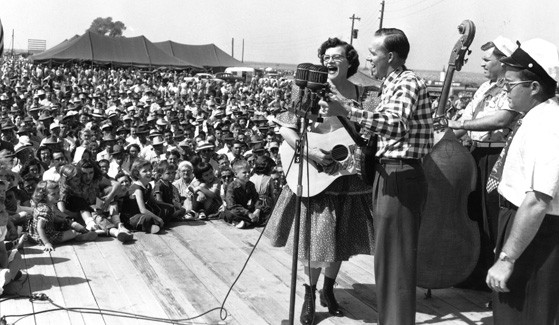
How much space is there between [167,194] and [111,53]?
1357 inches

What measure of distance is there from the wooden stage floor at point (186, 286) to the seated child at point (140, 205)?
0.28 m

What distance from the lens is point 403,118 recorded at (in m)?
2.77

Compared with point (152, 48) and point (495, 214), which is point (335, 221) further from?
point (152, 48)

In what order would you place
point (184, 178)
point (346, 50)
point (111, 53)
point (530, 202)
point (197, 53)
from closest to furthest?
point (530, 202)
point (346, 50)
point (184, 178)
point (111, 53)
point (197, 53)

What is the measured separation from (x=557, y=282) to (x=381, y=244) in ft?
2.96

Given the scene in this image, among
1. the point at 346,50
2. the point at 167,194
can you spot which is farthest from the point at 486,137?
the point at 167,194

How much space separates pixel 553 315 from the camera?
2250 millimetres

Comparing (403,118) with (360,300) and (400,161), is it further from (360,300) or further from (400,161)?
(360,300)

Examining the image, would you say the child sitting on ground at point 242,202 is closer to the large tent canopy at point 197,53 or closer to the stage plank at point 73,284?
the stage plank at point 73,284

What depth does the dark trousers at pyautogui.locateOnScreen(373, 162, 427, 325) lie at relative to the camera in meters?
2.92

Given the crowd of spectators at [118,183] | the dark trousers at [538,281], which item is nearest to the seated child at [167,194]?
the crowd of spectators at [118,183]

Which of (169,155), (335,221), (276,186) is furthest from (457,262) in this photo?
(169,155)

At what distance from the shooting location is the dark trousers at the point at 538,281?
2.20 m

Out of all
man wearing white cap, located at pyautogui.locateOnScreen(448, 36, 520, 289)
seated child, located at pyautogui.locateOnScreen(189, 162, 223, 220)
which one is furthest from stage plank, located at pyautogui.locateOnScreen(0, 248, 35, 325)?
man wearing white cap, located at pyautogui.locateOnScreen(448, 36, 520, 289)
